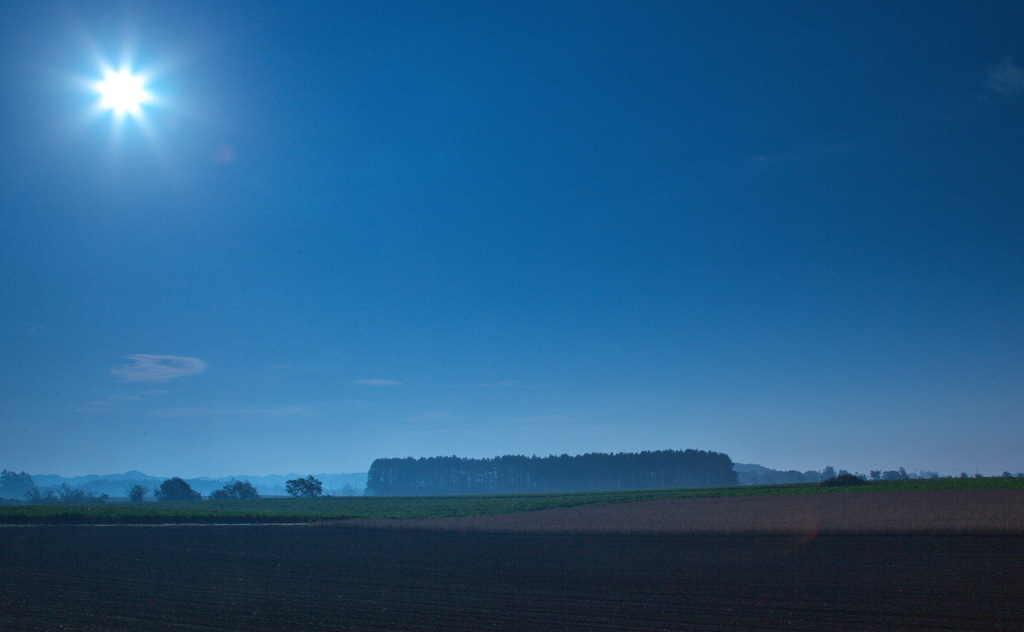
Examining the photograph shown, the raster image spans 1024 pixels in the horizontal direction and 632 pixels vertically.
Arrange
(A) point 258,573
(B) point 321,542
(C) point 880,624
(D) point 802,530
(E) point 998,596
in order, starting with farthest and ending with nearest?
(B) point 321,542
(D) point 802,530
(A) point 258,573
(E) point 998,596
(C) point 880,624

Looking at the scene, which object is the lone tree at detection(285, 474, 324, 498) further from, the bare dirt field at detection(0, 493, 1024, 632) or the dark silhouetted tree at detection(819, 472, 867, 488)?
the bare dirt field at detection(0, 493, 1024, 632)

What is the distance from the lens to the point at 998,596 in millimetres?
13320

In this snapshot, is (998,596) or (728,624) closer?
(728,624)


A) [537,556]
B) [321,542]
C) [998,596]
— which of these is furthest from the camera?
[321,542]

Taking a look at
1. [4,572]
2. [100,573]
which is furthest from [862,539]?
[4,572]

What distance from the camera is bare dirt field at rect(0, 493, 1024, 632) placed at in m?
12.4

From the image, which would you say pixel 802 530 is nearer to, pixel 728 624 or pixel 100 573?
pixel 728 624

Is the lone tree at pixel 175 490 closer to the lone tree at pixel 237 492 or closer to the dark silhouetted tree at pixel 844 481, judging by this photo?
the lone tree at pixel 237 492

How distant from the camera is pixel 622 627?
11734 mm

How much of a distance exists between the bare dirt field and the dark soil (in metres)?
0.06

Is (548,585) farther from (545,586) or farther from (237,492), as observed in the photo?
(237,492)

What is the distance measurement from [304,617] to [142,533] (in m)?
34.9

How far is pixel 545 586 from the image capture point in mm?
16938

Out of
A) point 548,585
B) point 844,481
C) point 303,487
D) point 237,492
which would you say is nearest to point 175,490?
point 237,492
